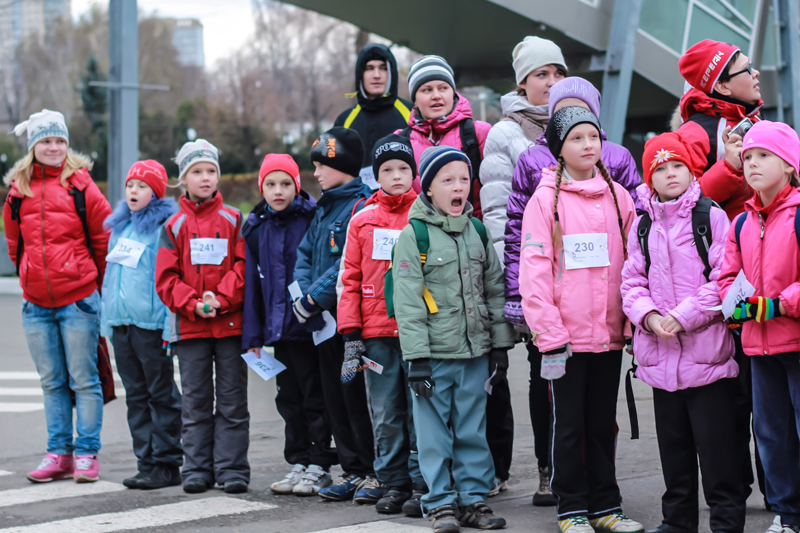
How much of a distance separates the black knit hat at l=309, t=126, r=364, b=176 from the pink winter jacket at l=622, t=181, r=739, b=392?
1902 mm

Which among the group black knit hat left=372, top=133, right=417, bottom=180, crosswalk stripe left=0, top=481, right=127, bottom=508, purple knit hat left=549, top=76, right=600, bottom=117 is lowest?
crosswalk stripe left=0, top=481, right=127, bottom=508

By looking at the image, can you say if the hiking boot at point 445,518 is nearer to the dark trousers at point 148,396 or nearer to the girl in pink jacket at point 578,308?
the girl in pink jacket at point 578,308

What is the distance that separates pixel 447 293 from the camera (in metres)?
4.61

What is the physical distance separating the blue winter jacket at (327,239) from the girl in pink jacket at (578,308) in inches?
50.9

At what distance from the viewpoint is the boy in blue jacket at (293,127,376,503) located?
5203 mm

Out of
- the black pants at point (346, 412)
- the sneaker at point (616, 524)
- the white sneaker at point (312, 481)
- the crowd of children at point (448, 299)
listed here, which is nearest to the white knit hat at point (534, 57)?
the crowd of children at point (448, 299)

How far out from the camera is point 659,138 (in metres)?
4.28

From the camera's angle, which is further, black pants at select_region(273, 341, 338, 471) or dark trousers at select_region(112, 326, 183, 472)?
dark trousers at select_region(112, 326, 183, 472)

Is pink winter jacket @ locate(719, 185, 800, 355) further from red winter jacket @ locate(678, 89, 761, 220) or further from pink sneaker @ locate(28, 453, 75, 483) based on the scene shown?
pink sneaker @ locate(28, 453, 75, 483)

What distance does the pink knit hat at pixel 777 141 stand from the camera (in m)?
3.91

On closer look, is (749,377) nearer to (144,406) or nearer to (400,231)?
(400,231)

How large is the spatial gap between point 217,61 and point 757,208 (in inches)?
2376

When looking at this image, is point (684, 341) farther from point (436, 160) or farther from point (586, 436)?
point (436, 160)

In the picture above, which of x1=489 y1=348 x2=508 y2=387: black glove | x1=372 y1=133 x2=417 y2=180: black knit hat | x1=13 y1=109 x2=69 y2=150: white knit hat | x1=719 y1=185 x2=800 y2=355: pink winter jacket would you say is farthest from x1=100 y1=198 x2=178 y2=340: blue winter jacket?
x1=719 y1=185 x2=800 y2=355: pink winter jacket
